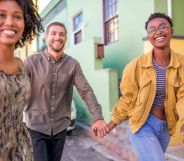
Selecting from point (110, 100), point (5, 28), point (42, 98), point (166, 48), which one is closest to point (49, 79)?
point (42, 98)

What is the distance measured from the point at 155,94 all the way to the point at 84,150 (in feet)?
14.2

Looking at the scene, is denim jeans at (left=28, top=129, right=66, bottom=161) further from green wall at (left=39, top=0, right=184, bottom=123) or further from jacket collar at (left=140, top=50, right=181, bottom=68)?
green wall at (left=39, top=0, right=184, bottom=123)

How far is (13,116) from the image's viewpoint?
2.40 m

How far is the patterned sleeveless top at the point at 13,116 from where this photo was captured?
7.64 ft

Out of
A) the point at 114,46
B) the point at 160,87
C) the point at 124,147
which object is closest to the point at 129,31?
the point at 114,46

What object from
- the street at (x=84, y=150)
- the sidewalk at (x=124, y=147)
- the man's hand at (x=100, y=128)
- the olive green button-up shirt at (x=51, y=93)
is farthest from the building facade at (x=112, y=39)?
the man's hand at (x=100, y=128)

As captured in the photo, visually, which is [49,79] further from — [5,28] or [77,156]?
[77,156]

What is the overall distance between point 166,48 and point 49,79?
1321mm

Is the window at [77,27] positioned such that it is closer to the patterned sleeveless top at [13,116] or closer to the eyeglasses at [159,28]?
the eyeglasses at [159,28]

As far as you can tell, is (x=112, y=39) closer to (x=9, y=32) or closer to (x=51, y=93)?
(x=51, y=93)

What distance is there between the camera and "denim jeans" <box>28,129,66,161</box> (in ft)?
13.4

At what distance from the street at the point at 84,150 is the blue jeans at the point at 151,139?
3118 millimetres

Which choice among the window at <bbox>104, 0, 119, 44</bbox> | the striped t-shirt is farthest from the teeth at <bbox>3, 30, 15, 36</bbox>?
the window at <bbox>104, 0, 119, 44</bbox>

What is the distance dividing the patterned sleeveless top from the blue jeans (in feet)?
4.62
